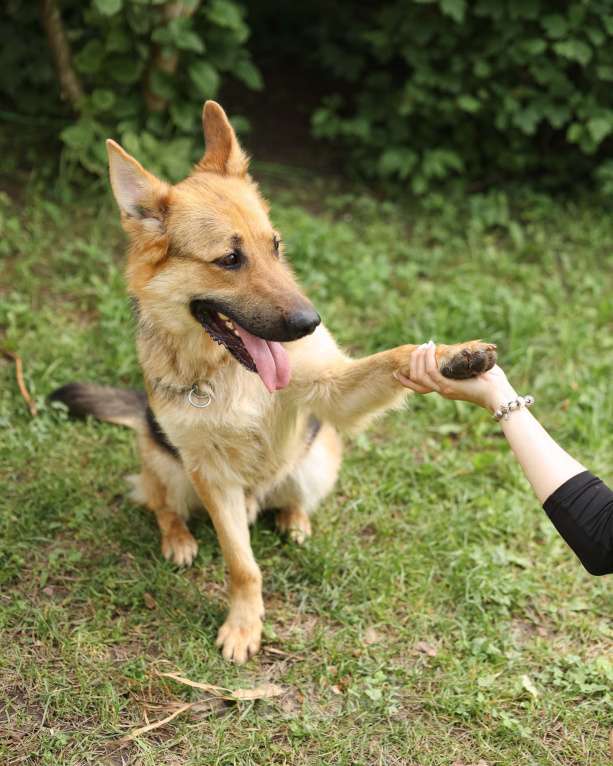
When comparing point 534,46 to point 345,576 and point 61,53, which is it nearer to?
point 61,53

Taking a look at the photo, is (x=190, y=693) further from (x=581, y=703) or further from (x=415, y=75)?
(x=415, y=75)

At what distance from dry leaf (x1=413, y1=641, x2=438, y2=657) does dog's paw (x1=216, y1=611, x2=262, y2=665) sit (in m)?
0.69

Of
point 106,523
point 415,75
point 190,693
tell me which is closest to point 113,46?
point 415,75

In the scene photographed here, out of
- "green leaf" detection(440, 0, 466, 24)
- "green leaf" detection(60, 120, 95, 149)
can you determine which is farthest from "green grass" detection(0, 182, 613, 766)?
"green leaf" detection(440, 0, 466, 24)

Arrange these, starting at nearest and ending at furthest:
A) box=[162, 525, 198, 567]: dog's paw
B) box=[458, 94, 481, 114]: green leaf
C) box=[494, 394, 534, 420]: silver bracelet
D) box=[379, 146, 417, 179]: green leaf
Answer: box=[494, 394, 534, 420]: silver bracelet, box=[162, 525, 198, 567]: dog's paw, box=[458, 94, 481, 114]: green leaf, box=[379, 146, 417, 179]: green leaf

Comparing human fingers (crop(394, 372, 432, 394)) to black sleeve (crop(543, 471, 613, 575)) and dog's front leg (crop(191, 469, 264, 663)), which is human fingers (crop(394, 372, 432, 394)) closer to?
black sleeve (crop(543, 471, 613, 575))

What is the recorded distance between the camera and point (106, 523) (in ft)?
13.5

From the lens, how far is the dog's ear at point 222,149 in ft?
11.8

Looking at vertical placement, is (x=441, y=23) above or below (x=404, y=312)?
above

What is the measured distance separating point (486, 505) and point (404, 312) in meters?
1.73

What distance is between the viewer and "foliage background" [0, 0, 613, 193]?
20.1ft

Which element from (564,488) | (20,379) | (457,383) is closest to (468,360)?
(457,383)

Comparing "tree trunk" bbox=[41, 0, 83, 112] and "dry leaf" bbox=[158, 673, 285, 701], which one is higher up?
"tree trunk" bbox=[41, 0, 83, 112]

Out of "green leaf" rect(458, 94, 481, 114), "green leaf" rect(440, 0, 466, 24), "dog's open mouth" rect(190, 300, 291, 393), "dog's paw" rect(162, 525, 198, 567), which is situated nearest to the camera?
"dog's open mouth" rect(190, 300, 291, 393)
